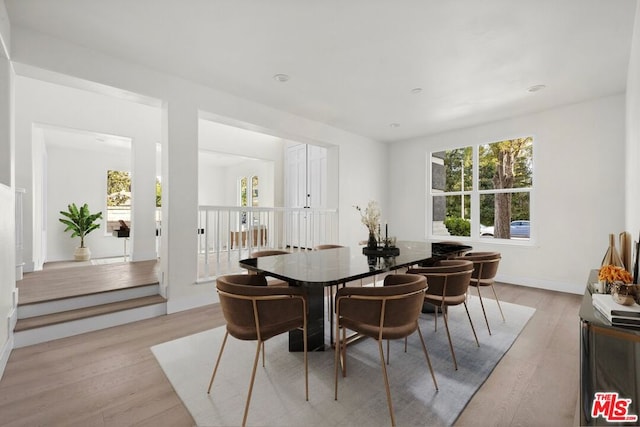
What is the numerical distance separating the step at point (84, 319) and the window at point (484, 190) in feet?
16.5

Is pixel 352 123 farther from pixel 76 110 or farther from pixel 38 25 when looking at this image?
pixel 76 110

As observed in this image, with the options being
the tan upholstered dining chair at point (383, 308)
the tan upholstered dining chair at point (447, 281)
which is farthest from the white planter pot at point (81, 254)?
the tan upholstered dining chair at point (447, 281)

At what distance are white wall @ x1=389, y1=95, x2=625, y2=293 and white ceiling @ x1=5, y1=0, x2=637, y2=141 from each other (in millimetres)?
393

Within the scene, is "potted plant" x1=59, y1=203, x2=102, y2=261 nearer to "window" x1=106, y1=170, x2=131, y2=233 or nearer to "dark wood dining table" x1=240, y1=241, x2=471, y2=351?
"window" x1=106, y1=170, x2=131, y2=233

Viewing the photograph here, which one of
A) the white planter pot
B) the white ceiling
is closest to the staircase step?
the white ceiling

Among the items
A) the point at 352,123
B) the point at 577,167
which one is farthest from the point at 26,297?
the point at 577,167

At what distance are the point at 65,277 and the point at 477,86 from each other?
5.76 meters

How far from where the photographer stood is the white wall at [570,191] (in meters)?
3.89

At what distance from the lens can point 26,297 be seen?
9.41 feet

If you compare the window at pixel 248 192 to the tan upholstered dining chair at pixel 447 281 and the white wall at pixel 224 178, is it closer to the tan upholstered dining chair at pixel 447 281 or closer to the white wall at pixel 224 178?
the white wall at pixel 224 178

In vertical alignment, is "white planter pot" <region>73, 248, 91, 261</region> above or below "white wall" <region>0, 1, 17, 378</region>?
below

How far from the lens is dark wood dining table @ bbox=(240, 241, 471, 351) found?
75.0 inches

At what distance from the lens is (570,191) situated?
421cm

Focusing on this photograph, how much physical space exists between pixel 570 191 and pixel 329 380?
444 centimetres
